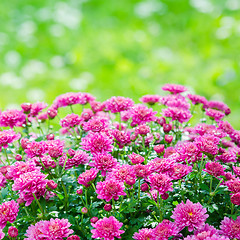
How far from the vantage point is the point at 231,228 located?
1.34 meters

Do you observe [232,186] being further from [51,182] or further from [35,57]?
[35,57]

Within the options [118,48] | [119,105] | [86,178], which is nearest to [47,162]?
[86,178]

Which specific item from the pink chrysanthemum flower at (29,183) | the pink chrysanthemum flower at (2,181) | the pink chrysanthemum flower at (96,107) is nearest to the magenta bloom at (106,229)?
the pink chrysanthemum flower at (29,183)

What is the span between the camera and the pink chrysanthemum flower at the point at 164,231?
127 cm

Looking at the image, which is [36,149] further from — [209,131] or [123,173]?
[209,131]

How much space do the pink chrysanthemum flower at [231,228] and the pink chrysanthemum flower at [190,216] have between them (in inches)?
3.8

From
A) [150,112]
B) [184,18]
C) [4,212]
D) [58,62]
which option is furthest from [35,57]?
[4,212]

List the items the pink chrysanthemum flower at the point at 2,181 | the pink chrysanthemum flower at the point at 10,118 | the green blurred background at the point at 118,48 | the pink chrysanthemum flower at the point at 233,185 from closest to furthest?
the pink chrysanthemum flower at the point at 233,185 < the pink chrysanthemum flower at the point at 2,181 < the pink chrysanthemum flower at the point at 10,118 < the green blurred background at the point at 118,48

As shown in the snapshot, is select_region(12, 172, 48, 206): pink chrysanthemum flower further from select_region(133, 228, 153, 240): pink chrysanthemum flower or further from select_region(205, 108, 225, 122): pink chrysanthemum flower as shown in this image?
select_region(205, 108, 225, 122): pink chrysanthemum flower

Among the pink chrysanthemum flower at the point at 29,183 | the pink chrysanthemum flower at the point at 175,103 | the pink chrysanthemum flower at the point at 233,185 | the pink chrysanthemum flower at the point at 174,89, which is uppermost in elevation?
the pink chrysanthemum flower at the point at 174,89

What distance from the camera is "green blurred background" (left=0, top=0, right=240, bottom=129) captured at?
377 centimetres

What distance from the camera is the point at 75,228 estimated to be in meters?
1.47

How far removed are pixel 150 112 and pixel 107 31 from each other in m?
3.02

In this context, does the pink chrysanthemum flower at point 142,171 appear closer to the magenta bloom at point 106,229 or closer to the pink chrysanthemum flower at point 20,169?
the magenta bloom at point 106,229
